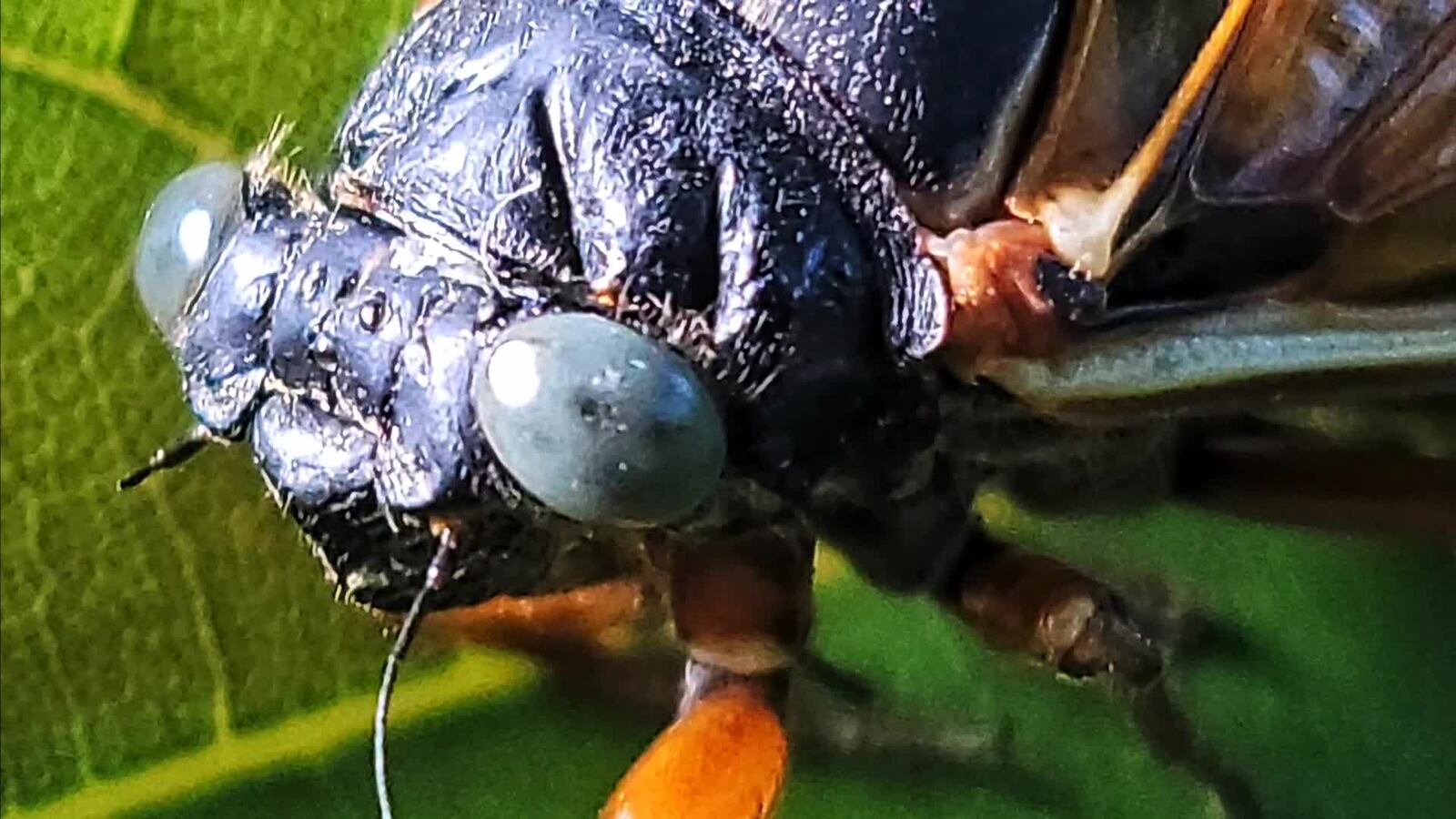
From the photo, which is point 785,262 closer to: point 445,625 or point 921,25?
point 921,25

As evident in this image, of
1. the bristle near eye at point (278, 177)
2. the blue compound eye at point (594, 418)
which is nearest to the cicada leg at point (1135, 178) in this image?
the blue compound eye at point (594, 418)

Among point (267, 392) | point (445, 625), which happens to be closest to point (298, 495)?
point (267, 392)

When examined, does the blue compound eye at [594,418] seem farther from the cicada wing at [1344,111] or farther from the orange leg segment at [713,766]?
the cicada wing at [1344,111]

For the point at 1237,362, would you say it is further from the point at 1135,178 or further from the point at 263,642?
the point at 263,642

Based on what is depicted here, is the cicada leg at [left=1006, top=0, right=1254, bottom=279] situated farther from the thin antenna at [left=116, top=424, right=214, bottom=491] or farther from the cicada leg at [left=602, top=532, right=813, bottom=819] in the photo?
the thin antenna at [left=116, top=424, right=214, bottom=491]

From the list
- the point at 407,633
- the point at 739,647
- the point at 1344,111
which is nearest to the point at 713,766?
the point at 739,647

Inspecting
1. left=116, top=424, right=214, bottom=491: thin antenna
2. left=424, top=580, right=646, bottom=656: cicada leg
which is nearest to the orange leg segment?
left=424, top=580, right=646, bottom=656: cicada leg
